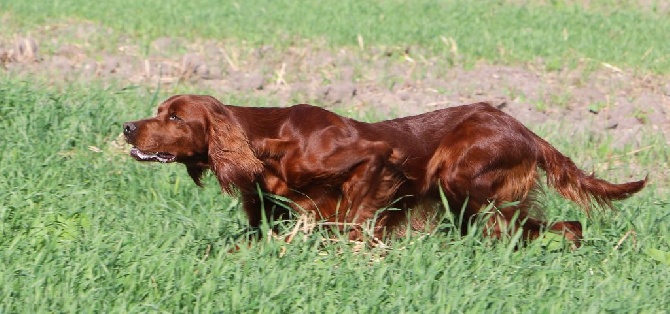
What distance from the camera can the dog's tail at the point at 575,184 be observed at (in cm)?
555

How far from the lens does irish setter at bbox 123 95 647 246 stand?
4930mm

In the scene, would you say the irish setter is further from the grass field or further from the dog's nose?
the grass field

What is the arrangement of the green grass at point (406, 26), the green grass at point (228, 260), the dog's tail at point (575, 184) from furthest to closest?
1. the green grass at point (406, 26)
2. the dog's tail at point (575, 184)
3. the green grass at point (228, 260)

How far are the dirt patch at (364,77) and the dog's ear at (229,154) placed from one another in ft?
13.2

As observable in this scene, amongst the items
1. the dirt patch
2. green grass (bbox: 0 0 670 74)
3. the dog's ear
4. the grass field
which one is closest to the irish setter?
the dog's ear

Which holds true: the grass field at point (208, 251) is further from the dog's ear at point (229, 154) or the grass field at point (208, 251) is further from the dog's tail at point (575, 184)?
the dog's ear at point (229, 154)

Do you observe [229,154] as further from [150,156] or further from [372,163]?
[372,163]

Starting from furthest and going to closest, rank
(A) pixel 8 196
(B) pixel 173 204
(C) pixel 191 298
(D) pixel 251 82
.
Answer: (D) pixel 251 82 < (B) pixel 173 204 < (A) pixel 8 196 < (C) pixel 191 298

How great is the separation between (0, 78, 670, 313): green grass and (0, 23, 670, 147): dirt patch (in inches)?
120

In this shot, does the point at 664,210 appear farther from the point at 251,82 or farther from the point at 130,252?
the point at 251,82

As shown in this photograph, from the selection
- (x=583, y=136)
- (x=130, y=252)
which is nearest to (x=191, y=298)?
(x=130, y=252)

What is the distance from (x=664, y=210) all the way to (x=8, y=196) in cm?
359

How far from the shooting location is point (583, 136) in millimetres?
8227

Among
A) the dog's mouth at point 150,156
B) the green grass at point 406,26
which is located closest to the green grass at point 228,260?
the dog's mouth at point 150,156
